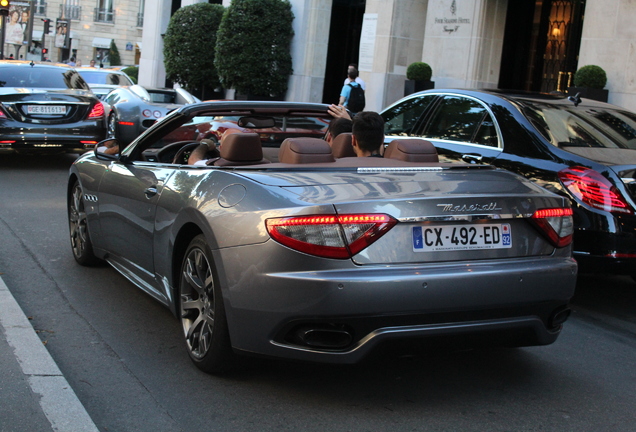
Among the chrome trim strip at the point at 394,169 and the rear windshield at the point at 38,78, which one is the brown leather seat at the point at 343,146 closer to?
the chrome trim strip at the point at 394,169

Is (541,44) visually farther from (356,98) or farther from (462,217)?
(462,217)

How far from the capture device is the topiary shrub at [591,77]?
14102 millimetres

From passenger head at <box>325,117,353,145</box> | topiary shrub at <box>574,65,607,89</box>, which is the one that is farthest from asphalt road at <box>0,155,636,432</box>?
topiary shrub at <box>574,65,607,89</box>

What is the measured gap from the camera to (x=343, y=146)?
17.9ft

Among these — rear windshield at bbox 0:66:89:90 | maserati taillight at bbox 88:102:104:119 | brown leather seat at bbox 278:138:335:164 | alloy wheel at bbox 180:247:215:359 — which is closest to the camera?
alloy wheel at bbox 180:247:215:359

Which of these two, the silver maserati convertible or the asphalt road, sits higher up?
the silver maserati convertible

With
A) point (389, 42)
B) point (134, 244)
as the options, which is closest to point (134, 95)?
point (389, 42)

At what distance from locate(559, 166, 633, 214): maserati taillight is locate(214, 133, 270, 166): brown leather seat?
96.3 inches

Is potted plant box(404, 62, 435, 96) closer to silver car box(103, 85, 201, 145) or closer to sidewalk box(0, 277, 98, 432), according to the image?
silver car box(103, 85, 201, 145)

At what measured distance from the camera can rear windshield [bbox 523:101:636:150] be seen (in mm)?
6415

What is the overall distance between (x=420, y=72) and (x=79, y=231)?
483 inches

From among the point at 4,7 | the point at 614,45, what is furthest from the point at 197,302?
the point at 4,7

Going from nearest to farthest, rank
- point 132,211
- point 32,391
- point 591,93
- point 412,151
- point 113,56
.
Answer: point 32,391 < point 412,151 < point 132,211 < point 591,93 < point 113,56

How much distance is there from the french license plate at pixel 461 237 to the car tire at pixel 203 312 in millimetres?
984
